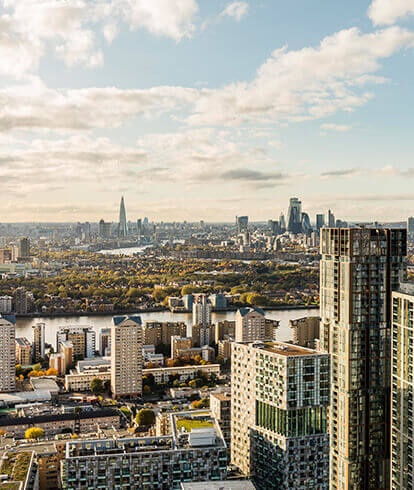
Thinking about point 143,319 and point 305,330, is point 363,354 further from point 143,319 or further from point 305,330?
point 143,319

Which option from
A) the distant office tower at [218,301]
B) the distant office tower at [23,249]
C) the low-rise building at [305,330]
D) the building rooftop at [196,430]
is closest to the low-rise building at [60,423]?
the building rooftop at [196,430]

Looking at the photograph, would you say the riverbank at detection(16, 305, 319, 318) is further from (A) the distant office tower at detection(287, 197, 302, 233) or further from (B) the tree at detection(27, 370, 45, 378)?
(A) the distant office tower at detection(287, 197, 302, 233)

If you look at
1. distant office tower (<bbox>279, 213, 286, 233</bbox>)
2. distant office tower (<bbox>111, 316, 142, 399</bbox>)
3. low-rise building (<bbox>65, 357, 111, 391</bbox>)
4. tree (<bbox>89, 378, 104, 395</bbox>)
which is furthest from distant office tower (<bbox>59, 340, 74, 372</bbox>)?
distant office tower (<bbox>279, 213, 286, 233</bbox>)

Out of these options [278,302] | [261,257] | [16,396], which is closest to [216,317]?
[278,302]

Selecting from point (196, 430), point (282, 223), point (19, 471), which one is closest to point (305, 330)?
point (196, 430)

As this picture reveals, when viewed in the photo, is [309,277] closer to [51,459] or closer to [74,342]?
[74,342]

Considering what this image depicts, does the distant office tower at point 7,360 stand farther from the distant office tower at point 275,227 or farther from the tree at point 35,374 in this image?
the distant office tower at point 275,227
